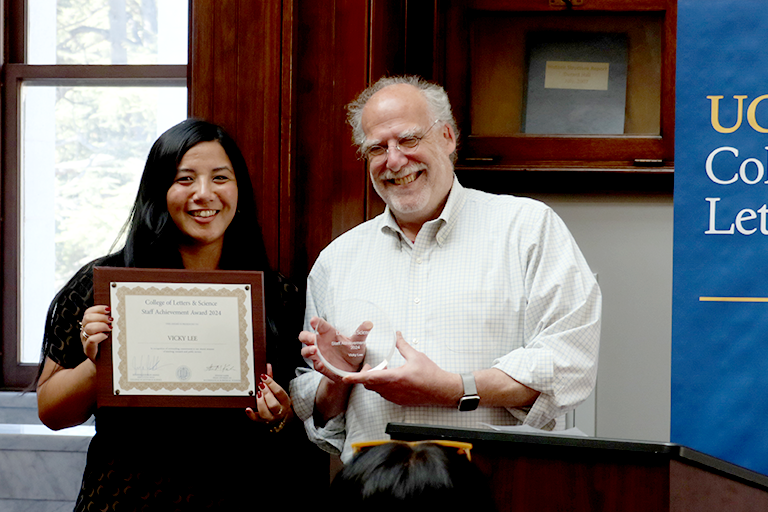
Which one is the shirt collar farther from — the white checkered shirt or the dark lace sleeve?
the dark lace sleeve

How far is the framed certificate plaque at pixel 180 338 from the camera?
1.71m

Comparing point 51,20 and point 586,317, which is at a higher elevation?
point 51,20

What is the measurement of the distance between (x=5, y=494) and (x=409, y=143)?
205 centimetres

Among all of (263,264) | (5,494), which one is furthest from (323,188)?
(5,494)

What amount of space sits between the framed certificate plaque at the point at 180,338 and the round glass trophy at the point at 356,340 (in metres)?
0.18

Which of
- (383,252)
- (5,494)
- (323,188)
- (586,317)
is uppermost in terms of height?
(323,188)

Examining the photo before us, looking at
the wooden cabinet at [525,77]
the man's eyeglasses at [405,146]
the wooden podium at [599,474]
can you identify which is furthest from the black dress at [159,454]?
the wooden cabinet at [525,77]

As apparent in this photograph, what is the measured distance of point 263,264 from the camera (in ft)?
6.69

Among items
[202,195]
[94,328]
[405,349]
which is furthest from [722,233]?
[94,328]

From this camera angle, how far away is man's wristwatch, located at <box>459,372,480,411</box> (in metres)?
1.67

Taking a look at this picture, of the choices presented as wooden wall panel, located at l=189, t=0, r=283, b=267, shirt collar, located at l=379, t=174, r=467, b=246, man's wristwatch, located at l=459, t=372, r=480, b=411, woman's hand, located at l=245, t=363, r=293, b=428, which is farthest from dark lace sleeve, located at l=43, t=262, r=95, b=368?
man's wristwatch, located at l=459, t=372, r=480, b=411

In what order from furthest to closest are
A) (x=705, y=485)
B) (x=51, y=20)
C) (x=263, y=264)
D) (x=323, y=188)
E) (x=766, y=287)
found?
(x=51, y=20)
(x=323, y=188)
(x=263, y=264)
(x=766, y=287)
(x=705, y=485)

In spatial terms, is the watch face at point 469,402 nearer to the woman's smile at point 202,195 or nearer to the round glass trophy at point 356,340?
the round glass trophy at point 356,340

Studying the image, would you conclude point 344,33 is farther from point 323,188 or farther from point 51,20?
point 51,20
